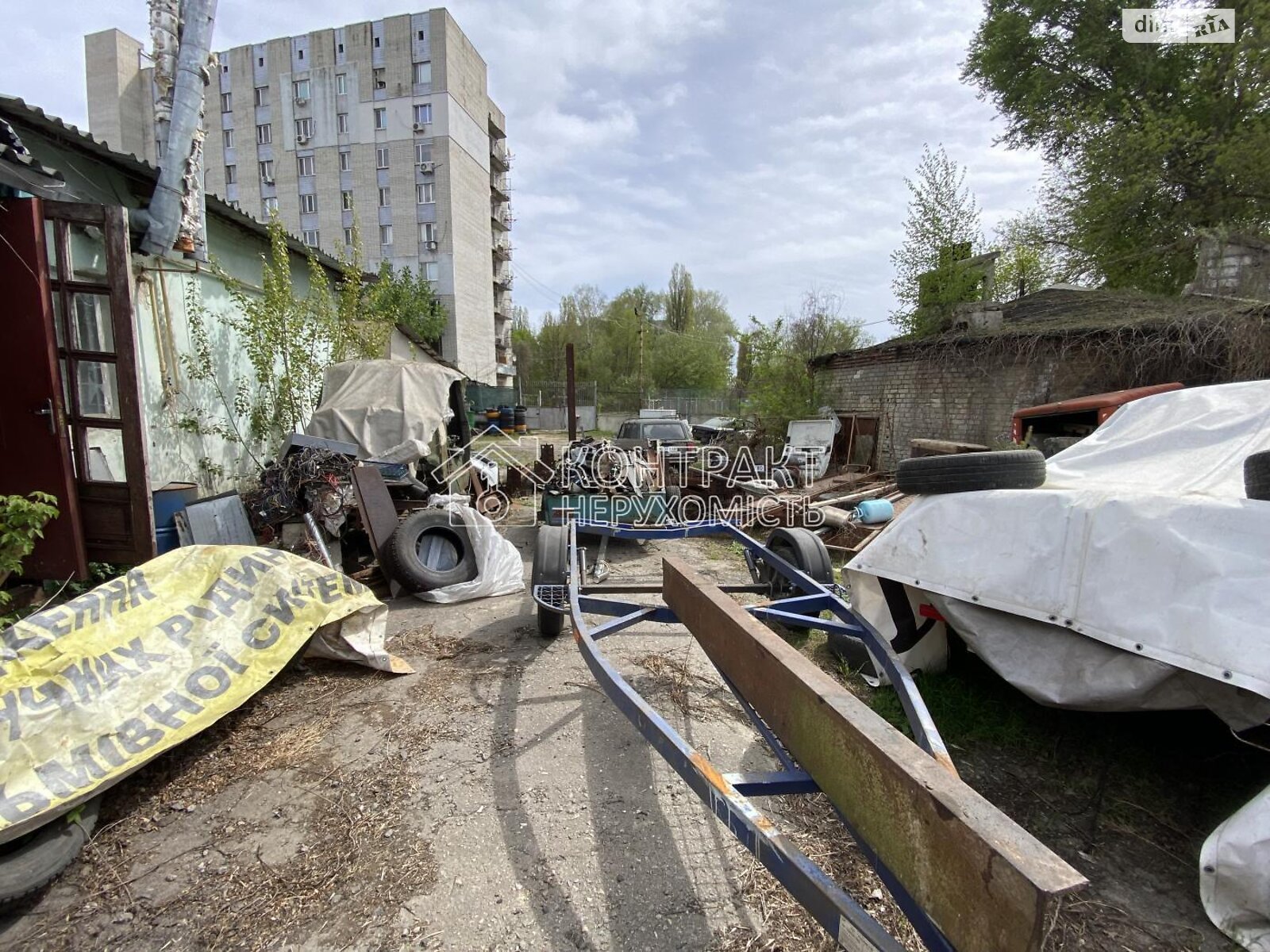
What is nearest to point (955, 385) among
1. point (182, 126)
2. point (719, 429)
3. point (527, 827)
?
point (719, 429)

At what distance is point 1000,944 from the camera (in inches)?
36.9

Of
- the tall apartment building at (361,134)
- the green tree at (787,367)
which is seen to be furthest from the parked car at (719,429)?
the tall apartment building at (361,134)

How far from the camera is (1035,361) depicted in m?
9.79

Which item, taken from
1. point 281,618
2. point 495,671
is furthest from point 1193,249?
point 281,618

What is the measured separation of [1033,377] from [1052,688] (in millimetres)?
9616

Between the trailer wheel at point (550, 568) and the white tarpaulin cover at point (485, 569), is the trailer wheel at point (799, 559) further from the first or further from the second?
the white tarpaulin cover at point (485, 569)

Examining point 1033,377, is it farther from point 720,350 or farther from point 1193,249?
point 720,350

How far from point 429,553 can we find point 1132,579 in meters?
5.01

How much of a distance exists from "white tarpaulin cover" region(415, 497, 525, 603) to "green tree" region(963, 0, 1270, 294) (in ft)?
46.3

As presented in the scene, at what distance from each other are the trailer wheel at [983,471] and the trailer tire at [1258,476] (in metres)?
0.69

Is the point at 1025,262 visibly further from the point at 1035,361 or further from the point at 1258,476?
the point at 1258,476

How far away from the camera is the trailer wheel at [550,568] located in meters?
4.11

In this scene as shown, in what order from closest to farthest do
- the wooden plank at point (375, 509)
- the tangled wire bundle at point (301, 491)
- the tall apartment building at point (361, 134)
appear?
the wooden plank at point (375, 509), the tangled wire bundle at point (301, 491), the tall apartment building at point (361, 134)

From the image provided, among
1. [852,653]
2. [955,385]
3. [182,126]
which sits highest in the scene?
[182,126]
